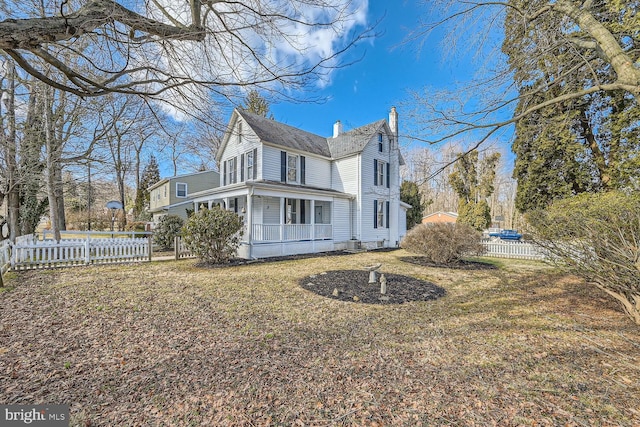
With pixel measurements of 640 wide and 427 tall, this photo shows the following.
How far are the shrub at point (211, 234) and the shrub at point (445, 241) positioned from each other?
723 cm

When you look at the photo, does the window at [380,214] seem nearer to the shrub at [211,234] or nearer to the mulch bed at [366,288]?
the mulch bed at [366,288]

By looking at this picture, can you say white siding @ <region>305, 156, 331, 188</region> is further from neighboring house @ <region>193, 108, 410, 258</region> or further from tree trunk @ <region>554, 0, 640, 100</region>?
tree trunk @ <region>554, 0, 640, 100</region>

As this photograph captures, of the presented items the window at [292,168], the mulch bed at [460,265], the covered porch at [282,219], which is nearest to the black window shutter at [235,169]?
the covered porch at [282,219]

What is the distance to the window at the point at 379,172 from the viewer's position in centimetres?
1736

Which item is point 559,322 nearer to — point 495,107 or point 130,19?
point 495,107

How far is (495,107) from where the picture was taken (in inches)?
211

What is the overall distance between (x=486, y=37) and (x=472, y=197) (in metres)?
19.0

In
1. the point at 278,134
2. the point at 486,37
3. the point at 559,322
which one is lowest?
the point at 559,322

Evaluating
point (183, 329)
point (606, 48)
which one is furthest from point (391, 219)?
point (183, 329)

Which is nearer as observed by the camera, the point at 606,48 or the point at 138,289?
the point at 606,48

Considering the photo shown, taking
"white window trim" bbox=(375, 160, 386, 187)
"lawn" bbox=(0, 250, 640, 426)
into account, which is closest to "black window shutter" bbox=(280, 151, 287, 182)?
"white window trim" bbox=(375, 160, 386, 187)

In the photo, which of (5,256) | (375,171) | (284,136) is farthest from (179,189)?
(375,171)

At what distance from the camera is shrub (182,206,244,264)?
384 inches

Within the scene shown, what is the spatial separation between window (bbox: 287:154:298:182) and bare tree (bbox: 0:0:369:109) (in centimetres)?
1076
